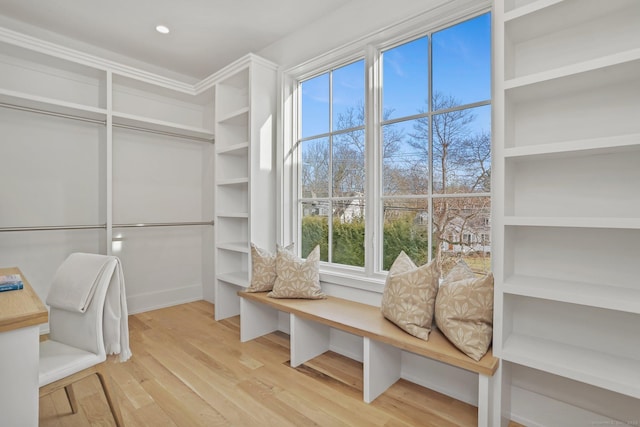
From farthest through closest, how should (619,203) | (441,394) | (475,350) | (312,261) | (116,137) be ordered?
(116,137) → (312,261) → (441,394) → (475,350) → (619,203)

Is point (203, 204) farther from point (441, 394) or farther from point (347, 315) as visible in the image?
point (441, 394)

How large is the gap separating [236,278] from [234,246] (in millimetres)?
308

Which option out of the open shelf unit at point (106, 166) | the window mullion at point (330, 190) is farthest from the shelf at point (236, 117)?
the window mullion at point (330, 190)

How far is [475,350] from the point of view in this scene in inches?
63.2

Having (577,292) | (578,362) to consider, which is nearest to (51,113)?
(577,292)

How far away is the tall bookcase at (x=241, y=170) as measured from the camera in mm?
2980

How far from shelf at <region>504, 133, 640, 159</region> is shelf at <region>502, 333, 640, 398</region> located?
92 cm

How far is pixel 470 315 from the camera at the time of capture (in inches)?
66.4

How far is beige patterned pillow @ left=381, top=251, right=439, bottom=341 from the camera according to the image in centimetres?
185

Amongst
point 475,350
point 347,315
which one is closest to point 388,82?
point 347,315

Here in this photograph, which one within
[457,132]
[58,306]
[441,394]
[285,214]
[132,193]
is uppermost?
[457,132]

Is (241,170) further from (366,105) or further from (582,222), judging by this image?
(582,222)

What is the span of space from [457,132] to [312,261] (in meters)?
1.39

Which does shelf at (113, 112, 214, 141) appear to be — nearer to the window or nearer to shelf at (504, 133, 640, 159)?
the window
